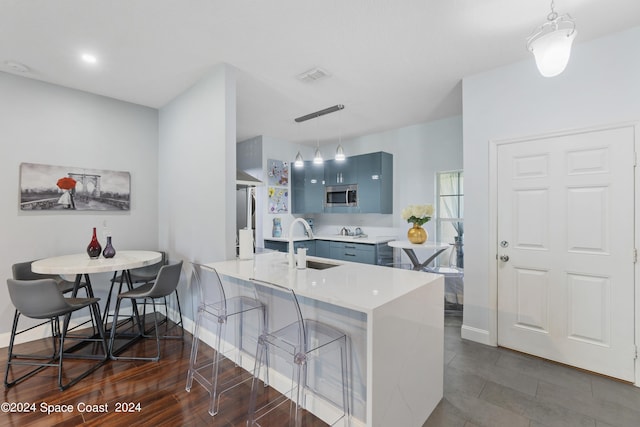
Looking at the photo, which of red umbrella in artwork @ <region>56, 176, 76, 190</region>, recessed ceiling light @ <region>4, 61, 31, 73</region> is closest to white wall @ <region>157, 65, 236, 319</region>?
red umbrella in artwork @ <region>56, 176, 76, 190</region>

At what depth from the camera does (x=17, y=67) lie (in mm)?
2779

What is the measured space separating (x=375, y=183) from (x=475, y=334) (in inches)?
108

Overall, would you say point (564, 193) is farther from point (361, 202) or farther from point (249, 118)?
point (249, 118)

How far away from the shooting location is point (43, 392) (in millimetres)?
2184

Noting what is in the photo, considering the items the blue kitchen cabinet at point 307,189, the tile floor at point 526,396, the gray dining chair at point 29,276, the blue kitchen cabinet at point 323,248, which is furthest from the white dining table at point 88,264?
the blue kitchen cabinet at point 307,189

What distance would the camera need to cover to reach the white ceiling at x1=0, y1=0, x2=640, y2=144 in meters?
2.02

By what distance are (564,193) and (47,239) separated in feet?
17.2

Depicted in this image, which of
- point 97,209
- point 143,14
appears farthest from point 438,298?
point 97,209

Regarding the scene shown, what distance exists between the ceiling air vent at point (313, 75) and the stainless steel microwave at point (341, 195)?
2474 millimetres

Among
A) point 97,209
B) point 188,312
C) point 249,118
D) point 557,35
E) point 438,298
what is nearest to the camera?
point 557,35

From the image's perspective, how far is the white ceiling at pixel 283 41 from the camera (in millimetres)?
2021

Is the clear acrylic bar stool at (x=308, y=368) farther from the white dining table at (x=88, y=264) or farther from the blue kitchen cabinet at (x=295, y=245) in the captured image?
the blue kitchen cabinet at (x=295, y=245)

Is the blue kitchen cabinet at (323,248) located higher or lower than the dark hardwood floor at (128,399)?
higher

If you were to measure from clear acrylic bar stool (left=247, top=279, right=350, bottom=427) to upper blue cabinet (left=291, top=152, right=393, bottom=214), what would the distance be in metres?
3.24
